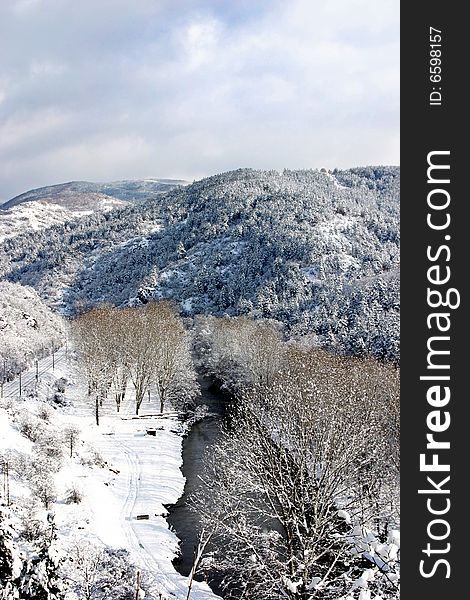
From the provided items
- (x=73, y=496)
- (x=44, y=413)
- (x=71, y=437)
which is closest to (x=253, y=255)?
(x=44, y=413)

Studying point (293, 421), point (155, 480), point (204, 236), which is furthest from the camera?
point (204, 236)

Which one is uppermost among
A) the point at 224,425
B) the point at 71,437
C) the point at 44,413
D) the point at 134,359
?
the point at 134,359

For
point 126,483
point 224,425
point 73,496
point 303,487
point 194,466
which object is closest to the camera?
point 303,487

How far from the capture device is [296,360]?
4066 cm

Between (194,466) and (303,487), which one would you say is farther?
(194,466)

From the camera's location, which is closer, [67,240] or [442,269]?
[442,269]

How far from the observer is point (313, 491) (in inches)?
752

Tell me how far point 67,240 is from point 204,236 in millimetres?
61704

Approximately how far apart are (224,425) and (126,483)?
40.9ft

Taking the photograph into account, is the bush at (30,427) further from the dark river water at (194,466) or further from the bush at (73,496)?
the dark river water at (194,466)

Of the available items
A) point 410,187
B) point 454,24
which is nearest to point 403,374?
point 410,187

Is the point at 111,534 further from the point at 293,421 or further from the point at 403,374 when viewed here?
the point at 403,374

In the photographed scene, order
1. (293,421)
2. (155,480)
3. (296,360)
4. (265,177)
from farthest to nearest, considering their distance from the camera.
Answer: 1. (265,177)
2. (296,360)
3. (155,480)
4. (293,421)

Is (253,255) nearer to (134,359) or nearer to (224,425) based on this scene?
(134,359)
